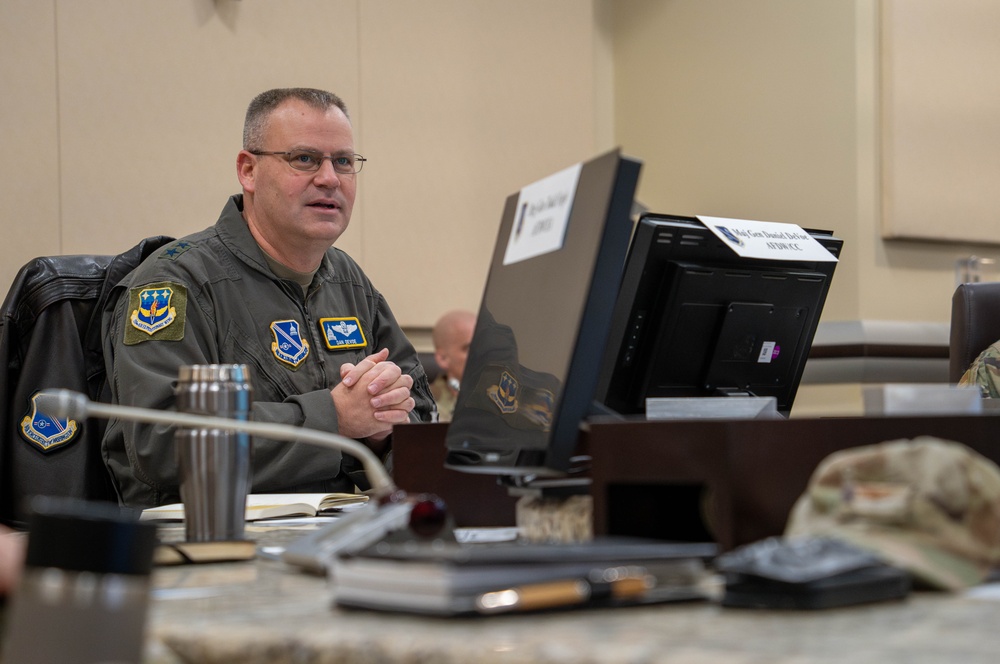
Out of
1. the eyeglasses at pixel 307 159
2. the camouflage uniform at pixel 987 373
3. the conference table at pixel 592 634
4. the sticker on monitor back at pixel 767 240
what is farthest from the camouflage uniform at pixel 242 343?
the conference table at pixel 592 634

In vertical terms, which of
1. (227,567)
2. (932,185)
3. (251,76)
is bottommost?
(227,567)

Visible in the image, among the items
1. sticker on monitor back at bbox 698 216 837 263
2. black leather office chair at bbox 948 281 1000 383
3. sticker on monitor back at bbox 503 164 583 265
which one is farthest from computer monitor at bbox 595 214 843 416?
black leather office chair at bbox 948 281 1000 383

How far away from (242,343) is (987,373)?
1439 mm

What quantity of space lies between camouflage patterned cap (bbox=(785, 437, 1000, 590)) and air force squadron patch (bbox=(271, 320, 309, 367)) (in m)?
1.63

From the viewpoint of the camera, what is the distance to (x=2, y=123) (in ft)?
11.2

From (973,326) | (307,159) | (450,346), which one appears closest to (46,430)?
(307,159)

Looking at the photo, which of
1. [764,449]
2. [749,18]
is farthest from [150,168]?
[764,449]

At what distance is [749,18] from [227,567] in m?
4.08

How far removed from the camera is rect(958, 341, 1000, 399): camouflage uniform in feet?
6.84

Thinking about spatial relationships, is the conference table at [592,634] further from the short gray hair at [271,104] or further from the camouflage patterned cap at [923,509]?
the short gray hair at [271,104]

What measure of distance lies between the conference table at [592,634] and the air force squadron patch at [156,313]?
1402 mm

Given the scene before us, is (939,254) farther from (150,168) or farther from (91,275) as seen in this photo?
(91,275)

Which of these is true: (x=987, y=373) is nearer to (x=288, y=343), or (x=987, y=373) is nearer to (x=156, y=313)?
(x=288, y=343)

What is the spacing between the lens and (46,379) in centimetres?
208
